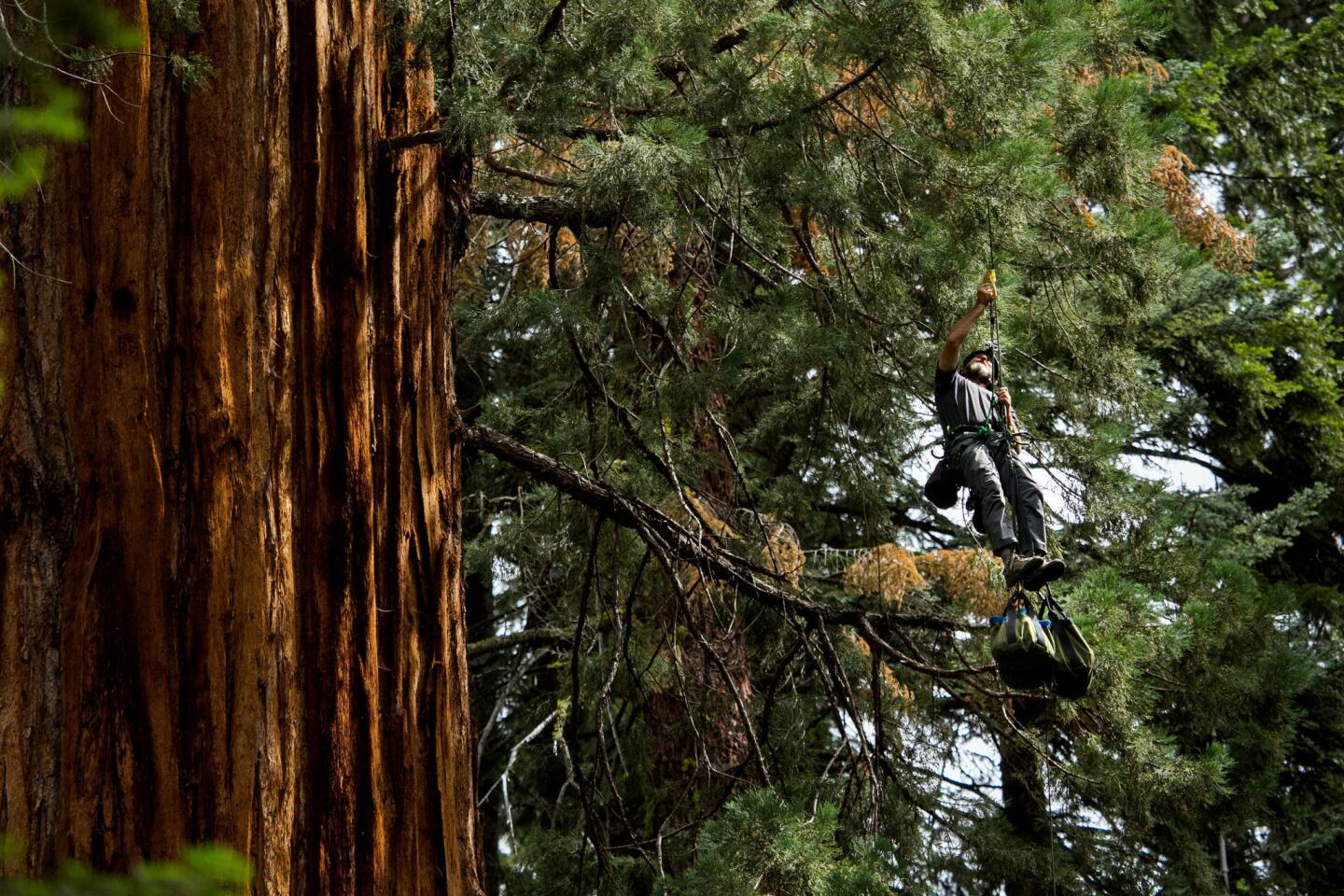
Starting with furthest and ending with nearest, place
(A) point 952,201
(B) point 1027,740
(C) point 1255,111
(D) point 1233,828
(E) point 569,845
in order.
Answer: (C) point 1255,111 → (E) point 569,845 → (D) point 1233,828 → (B) point 1027,740 → (A) point 952,201

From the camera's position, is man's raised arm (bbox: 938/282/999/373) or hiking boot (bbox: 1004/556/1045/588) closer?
hiking boot (bbox: 1004/556/1045/588)

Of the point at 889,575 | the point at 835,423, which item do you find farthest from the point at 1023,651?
the point at 889,575

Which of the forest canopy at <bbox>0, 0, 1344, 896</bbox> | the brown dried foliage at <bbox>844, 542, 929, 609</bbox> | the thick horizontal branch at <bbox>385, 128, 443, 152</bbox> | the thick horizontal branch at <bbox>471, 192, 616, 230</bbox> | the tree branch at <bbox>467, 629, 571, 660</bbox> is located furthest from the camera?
the tree branch at <bbox>467, 629, 571, 660</bbox>

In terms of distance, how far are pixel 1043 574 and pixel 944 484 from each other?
2.88ft

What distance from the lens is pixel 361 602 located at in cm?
461

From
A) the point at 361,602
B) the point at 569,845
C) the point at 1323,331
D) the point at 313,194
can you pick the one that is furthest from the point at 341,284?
the point at 1323,331

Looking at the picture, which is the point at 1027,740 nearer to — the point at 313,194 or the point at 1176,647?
the point at 1176,647

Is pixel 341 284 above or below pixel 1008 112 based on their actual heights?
below

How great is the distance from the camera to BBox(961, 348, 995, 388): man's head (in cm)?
615

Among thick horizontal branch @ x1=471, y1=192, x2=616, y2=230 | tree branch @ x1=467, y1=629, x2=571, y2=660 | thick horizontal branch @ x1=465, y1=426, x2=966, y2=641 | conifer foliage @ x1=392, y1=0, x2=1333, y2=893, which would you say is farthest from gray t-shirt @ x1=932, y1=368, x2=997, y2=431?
tree branch @ x1=467, y1=629, x2=571, y2=660

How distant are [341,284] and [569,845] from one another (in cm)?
508

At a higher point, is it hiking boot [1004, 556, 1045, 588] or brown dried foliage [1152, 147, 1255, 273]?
brown dried foliage [1152, 147, 1255, 273]

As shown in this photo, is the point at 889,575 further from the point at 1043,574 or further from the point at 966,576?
the point at 1043,574

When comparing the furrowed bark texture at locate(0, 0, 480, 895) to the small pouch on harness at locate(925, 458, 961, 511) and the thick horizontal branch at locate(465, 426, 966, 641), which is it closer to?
the thick horizontal branch at locate(465, 426, 966, 641)
